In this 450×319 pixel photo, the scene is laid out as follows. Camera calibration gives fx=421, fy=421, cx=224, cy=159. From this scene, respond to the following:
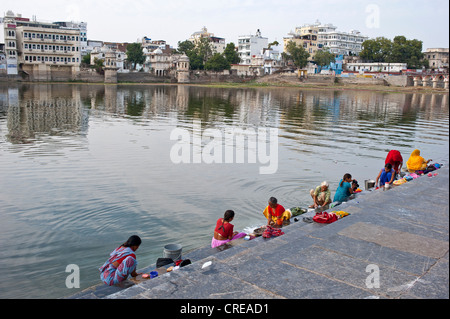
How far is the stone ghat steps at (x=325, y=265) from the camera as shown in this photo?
498 centimetres

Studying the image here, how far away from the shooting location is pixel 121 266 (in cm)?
600

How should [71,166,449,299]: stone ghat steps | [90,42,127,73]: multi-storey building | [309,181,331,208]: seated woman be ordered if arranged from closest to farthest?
[71,166,449,299]: stone ghat steps
[309,181,331,208]: seated woman
[90,42,127,73]: multi-storey building

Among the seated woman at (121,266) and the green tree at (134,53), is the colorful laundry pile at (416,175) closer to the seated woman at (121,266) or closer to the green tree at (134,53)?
the seated woman at (121,266)

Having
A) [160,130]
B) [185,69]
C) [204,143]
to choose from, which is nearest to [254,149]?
[204,143]

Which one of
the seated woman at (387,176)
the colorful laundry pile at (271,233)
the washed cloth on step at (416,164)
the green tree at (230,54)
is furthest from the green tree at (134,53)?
the colorful laundry pile at (271,233)

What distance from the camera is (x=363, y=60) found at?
3888 inches

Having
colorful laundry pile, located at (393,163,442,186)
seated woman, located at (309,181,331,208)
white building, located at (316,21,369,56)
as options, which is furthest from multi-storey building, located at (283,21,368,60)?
seated woman, located at (309,181,331,208)

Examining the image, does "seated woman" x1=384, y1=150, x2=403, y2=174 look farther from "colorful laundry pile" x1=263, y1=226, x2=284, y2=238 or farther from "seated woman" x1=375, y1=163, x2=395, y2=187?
"colorful laundry pile" x1=263, y1=226, x2=284, y2=238

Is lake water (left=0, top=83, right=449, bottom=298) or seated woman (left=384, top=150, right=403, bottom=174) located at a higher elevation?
seated woman (left=384, top=150, right=403, bottom=174)

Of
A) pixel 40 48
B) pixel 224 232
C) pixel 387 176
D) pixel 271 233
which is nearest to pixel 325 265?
pixel 271 233

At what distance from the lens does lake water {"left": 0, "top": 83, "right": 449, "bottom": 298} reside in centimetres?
780

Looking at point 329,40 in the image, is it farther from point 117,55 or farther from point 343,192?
point 343,192

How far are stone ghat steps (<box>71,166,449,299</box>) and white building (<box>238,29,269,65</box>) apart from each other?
94796mm

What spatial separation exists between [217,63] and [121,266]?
85428mm
